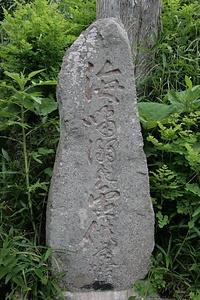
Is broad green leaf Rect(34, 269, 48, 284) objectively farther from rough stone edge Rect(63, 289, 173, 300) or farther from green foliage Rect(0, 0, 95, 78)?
green foliage Rect(0, 0, 95, 78)

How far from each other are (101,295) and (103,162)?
28.0 inches

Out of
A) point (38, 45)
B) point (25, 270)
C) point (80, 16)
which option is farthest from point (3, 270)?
point (80, 16)

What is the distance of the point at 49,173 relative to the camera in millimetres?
2740

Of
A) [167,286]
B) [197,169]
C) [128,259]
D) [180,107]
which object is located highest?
[180,107]

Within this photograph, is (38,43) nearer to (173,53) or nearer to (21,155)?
(21,155)

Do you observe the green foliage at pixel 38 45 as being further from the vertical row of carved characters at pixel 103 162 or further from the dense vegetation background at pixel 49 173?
the vertical row of carved characters at pixel 103 162

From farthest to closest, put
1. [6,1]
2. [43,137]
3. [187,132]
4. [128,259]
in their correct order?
[6,1] → [43,137] → [187,132] → [128,259]

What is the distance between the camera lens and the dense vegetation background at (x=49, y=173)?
7.94 feet

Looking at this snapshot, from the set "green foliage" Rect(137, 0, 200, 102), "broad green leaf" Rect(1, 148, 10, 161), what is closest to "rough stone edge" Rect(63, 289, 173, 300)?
"broad green leaf" Rect(1, 148, 10, 161)

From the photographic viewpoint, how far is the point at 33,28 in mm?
3311

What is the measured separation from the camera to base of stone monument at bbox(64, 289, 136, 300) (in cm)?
242

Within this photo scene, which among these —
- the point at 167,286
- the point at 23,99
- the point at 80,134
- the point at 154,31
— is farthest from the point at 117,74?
the point at 154,31

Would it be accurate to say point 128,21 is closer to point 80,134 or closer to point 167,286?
point 80,134

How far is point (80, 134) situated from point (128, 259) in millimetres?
730
